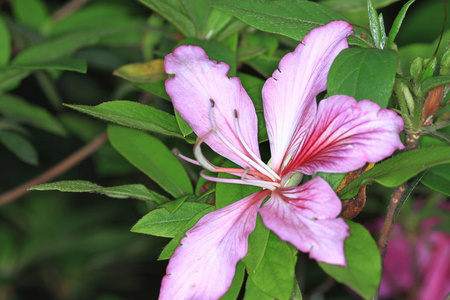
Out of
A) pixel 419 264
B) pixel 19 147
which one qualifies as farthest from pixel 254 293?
pixel 419 264

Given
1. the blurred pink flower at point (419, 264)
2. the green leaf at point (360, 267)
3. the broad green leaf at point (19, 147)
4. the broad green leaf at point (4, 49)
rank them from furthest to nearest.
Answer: the blurred pink flower at point (419, 264)
the broad green leaf at point (4, 49)
the broad green leaf at point (19, 147)
the green leaf at point (360, 267)

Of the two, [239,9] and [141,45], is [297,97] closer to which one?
[239,9]

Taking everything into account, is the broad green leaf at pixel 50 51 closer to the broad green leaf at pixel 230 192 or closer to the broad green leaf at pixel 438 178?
the broad green leaf at pixel 230 192

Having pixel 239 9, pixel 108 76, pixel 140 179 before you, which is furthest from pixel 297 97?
pixel 108 76

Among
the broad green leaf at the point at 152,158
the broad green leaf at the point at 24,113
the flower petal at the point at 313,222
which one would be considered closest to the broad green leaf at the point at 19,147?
the broad green leaf at the point at 24,113

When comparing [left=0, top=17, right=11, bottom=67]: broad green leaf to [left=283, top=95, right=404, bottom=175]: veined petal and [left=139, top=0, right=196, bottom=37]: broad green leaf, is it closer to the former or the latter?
[left=139, top=0, right=196, bottom=37]: broad green leaf
